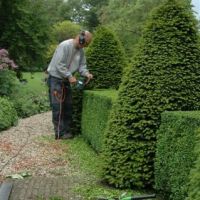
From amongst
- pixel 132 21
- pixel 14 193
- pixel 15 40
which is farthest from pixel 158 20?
pixel 132 21

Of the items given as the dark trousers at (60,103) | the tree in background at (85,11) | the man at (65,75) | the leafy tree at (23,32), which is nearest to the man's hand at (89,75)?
the man at (65,75)

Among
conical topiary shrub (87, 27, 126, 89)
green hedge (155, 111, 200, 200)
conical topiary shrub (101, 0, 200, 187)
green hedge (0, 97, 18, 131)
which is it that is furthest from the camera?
green hedge (0, 97, 18, 131)

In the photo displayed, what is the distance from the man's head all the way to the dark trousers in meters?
Result: 0.80

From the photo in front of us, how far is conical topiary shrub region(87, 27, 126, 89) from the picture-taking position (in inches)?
455

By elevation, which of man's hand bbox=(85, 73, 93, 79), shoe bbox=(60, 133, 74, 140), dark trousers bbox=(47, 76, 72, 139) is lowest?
shoe bbox=(60, 133, 74, 140)

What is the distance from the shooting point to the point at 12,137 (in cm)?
1153

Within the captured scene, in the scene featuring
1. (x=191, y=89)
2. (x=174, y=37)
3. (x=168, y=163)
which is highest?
(x=174, y=37)

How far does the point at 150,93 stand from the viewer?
669 cm

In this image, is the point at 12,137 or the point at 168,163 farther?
the point at 12,137

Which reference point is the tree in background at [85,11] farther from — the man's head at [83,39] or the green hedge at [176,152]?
the green hedge at [176,152]

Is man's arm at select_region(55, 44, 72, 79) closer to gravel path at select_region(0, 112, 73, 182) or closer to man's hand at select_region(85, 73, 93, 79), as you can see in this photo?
man's hand at select_region(85, 73, 93, 79)

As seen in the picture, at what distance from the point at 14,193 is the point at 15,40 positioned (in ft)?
65.1

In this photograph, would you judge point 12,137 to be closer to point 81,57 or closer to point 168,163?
point 81,57

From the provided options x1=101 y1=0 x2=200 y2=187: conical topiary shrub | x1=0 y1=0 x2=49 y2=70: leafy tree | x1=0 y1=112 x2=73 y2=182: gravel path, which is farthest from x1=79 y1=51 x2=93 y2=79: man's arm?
x1=0 y1=0 x2=49 y2=70: leafy tree
